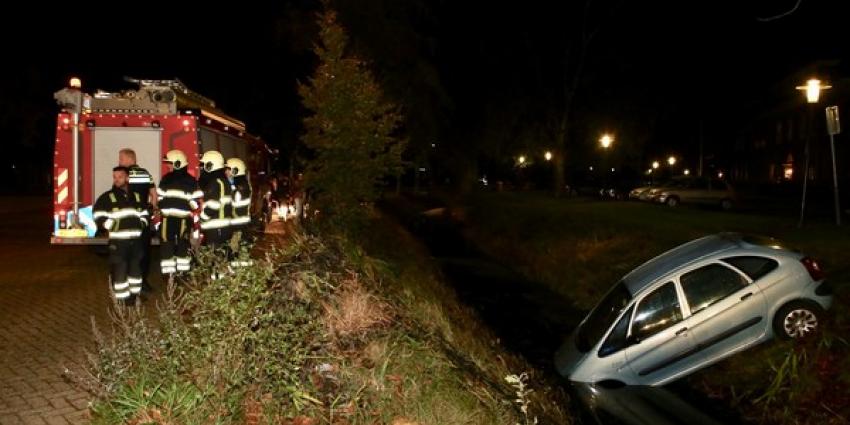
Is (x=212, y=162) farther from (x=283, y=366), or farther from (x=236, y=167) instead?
(x=283, y=366)

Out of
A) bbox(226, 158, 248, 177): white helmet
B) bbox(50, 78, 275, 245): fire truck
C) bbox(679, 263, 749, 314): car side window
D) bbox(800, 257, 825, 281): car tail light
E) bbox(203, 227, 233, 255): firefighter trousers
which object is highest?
bbox(50, 78, 275, 245): fire truck

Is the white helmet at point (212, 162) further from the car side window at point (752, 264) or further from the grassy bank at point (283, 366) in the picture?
the car side window at point (752, 264)

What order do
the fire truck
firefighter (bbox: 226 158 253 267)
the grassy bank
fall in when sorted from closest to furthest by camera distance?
the grassy bank → firefighter (bbox: 226 158 253 267) → the fire truck

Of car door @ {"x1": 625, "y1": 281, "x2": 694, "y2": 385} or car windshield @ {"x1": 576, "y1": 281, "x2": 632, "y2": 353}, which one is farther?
car windshield @ {"x1": 576, "y1": 281, "x2": 632, "y2": 353}

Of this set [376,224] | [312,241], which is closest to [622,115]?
[376,224]

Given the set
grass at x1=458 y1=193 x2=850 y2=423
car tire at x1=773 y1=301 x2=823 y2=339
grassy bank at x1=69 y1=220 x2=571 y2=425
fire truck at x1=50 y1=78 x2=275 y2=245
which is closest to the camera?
grassy bank at x1=69 y1=220 x2=571 y2=425

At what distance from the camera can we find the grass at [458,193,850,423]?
822 cm

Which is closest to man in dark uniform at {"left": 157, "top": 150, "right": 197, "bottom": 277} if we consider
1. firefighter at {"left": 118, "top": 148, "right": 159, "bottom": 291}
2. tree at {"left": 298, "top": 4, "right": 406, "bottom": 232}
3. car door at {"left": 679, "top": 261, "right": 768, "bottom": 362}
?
firefighter at {"left": 118, "top": 148, "right": 159, "bottom": 291}

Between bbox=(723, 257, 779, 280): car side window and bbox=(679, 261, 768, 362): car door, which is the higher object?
bbox=(723, 257, 779, 280): car side window

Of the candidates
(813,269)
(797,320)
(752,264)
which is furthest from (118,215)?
(813,269)

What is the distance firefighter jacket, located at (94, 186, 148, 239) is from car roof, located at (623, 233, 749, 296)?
600 centimetres

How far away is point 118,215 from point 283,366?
16.7 ft

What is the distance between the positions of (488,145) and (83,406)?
33724 millimetres

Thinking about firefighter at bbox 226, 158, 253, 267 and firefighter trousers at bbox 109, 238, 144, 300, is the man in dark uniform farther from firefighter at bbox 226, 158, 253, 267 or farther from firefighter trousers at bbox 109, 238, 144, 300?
firefighter trousers at bbox 109, 238, 144, 300
